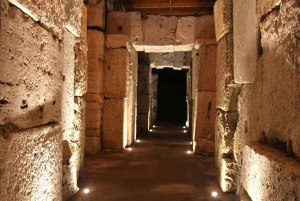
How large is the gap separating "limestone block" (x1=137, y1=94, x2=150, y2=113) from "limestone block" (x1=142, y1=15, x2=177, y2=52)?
4210 millimetres

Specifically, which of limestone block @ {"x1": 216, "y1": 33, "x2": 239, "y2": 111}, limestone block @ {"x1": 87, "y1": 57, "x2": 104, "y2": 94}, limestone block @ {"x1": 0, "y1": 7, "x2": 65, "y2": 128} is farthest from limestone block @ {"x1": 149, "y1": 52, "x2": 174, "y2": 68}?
limestone block @ {"x1": 0, "y1": 7, "x2": 65, "y2": 128}

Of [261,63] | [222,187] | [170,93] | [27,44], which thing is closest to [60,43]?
[27,44]

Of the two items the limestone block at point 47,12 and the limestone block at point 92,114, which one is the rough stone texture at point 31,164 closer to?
the limestone block at point 47,12

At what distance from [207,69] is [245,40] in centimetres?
358

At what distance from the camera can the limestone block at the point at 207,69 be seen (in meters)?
6.34

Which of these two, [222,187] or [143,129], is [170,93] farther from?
[222,187]

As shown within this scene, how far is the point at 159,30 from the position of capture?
680 cm

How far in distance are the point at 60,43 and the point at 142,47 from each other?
449 centimetres

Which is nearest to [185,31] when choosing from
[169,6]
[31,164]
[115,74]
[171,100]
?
[169,6]

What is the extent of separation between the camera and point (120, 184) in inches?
155

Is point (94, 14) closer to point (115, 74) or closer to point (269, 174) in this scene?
point (115, 74)

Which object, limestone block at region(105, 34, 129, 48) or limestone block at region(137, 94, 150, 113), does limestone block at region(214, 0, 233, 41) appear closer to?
limestone block at region(105, 34, 129, 48)

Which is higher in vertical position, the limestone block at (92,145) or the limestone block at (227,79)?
the limestone block at (227,79)

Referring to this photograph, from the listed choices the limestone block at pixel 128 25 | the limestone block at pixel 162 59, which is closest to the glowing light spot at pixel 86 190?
the limestone block at pixel 128 25
